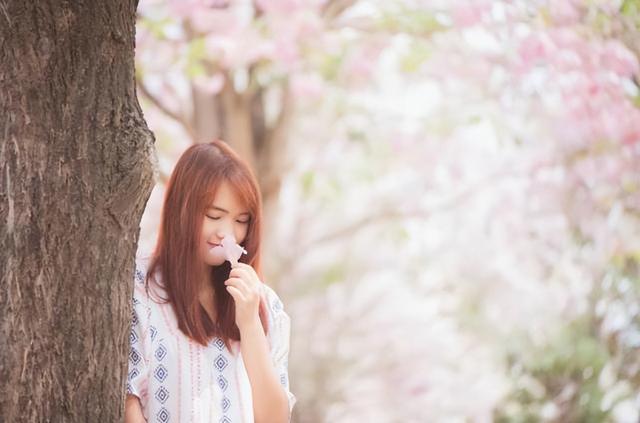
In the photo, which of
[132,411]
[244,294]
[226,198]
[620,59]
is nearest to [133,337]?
[132,411]

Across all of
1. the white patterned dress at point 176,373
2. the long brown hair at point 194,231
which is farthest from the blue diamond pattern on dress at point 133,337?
the long brown hair at point 194,231

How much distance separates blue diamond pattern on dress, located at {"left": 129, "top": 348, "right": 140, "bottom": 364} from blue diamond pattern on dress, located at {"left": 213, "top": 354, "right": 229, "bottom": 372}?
202 mm

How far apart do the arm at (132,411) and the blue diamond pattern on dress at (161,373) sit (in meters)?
0.08

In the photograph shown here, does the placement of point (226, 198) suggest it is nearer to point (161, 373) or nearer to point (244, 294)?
point (244, 294)

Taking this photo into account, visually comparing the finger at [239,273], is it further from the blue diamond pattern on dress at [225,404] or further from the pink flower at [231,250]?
the blue diamond pattern on dress at [225,404]

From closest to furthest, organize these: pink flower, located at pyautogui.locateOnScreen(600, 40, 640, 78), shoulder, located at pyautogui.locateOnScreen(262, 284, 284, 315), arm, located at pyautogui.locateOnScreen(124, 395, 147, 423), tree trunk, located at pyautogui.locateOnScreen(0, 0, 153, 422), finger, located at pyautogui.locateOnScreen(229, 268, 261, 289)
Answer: tree trunk, located at pyautogui.locateOnScreen(0, 0, 153, 422)
arm, located at pyautogui.locateOnScreen(124, 395, 147, 423)
finger, located at pyautogui.locateOnScreen(229, 268, 261, 289)
shoulder, located at pyautogui.locateOnScreen(262, 284, 284, 315)
pink flower, located at pyautogui.locateOnScreen(600, 40, 640, 78)

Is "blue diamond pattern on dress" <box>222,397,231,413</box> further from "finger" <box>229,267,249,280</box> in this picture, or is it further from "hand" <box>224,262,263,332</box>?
"finger" <box>229,267,249,280</box>

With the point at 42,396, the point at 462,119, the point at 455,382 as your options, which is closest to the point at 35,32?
the point at 42,396

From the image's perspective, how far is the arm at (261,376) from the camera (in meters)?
2.20

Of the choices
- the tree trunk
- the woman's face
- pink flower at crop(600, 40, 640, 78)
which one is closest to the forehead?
the woman's face

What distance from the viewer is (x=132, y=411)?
Result: 6.88 feet

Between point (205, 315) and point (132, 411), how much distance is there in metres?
0.31

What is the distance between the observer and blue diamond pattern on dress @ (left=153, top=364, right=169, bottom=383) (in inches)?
85.6

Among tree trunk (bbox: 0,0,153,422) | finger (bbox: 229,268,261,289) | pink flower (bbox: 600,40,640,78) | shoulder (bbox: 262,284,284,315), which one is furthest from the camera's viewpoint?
pink flower (bbox: 600,40,640,78)
